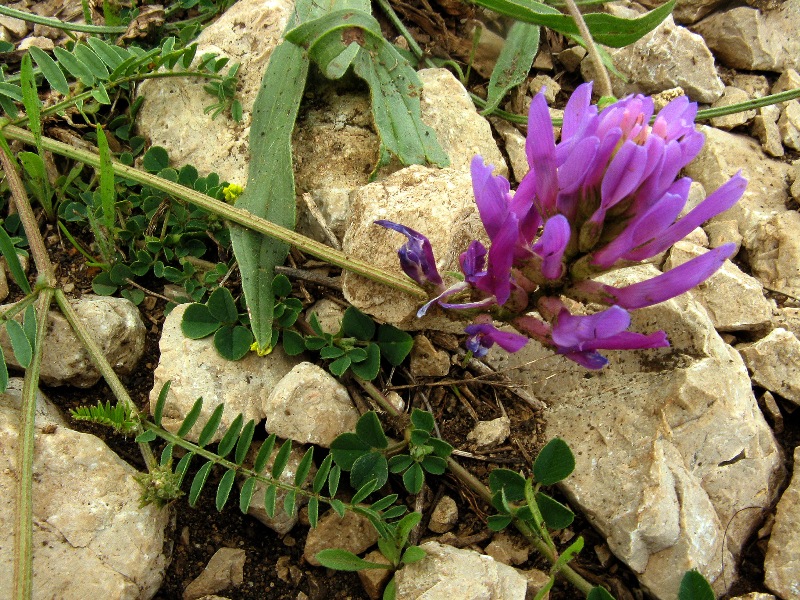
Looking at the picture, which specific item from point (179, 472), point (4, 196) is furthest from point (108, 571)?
point (4, 196)

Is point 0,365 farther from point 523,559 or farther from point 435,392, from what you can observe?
point 523,559

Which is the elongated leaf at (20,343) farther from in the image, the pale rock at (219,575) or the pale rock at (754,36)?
the pale rock at (754,36)

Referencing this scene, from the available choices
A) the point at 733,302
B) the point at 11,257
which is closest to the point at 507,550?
the point at 733,302

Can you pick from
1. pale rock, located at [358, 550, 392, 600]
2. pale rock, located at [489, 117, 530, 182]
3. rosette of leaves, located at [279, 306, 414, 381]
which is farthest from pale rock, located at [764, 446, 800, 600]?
pale rock, located at [489, 117, 530, 182]

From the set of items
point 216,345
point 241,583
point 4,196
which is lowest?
point 241,583

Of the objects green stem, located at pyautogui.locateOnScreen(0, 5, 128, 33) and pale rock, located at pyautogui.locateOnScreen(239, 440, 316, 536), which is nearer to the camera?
pale rock, located at pyautogui.locateOnScreen(239, 440, 316, 536)

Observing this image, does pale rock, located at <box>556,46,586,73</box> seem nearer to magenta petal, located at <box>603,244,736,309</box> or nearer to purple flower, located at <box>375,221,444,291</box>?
purple flower, located at <box>375,221,444,291</box>

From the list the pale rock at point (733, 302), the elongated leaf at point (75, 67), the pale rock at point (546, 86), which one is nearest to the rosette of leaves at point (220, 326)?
the elongated leaf at point (75, 67)
